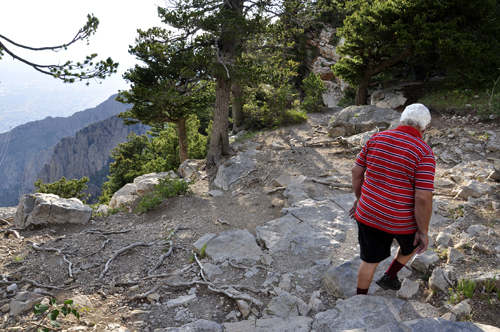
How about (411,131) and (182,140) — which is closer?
(411,131)

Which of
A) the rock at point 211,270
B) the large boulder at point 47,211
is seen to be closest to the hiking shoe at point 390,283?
the rock at point 211,270

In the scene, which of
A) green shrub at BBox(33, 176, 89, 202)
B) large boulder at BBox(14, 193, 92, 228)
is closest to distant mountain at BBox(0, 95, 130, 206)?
green shrub at BBox(33, 176, 89, 202)

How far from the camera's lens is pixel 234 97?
16188mm

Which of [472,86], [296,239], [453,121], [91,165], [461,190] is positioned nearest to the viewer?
[296,239]

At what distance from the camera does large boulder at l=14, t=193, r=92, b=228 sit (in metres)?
6.50

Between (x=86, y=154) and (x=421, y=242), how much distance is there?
11430 centimetres

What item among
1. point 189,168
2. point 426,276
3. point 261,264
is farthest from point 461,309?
point 189,168

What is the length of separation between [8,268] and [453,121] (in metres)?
13.6

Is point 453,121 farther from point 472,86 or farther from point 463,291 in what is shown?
point 463,291

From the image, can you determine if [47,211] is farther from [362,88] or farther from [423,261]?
[362,88]

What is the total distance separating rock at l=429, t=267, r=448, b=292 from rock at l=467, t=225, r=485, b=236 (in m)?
1.35

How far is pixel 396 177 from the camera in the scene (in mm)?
2555

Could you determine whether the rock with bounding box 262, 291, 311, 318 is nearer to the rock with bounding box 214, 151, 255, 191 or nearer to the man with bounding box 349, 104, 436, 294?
the man with bounding box 349, 104, 436, 294

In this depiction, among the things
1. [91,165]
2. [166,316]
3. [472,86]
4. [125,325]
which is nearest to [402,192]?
[166,316]
